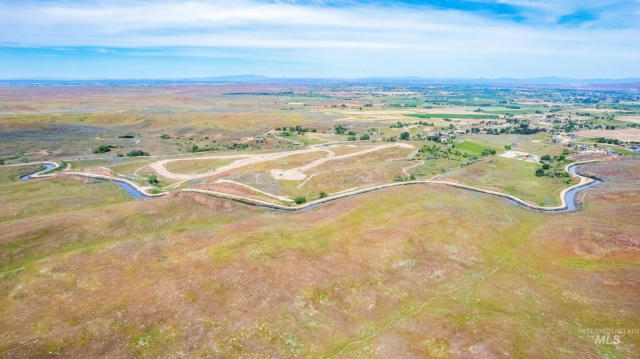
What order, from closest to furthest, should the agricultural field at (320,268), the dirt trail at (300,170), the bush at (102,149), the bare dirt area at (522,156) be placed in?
the agricultural field at (320,268)
the dirt trail at (300,170)
the bare dirt area at (522,156)
the bush at (102,149)

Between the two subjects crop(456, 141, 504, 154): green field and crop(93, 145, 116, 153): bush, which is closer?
crop(93, 145, 116, 153): bush

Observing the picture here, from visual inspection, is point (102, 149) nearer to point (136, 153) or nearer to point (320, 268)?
point (136, 153)

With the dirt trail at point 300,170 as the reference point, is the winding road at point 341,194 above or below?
below

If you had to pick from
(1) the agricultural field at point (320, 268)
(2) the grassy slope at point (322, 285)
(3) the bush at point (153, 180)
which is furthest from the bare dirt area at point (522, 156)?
(3) the bush at point (153, 180)

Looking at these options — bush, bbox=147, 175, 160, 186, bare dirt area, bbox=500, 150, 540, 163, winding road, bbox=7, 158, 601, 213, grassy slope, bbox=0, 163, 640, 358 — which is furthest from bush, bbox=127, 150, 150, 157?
bare dirt area, bbox=500, 150, 540, 163

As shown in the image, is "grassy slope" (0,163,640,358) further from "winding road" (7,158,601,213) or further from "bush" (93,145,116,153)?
"bush" (93,145,116,153)

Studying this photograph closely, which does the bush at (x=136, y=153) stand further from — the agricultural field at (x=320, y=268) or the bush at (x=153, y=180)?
the bush at (x=153, y=180)

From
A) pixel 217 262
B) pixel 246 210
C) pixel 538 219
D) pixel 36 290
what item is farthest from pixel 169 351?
pixel 538 219

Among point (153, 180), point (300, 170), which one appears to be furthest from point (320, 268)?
point (153, 180)
